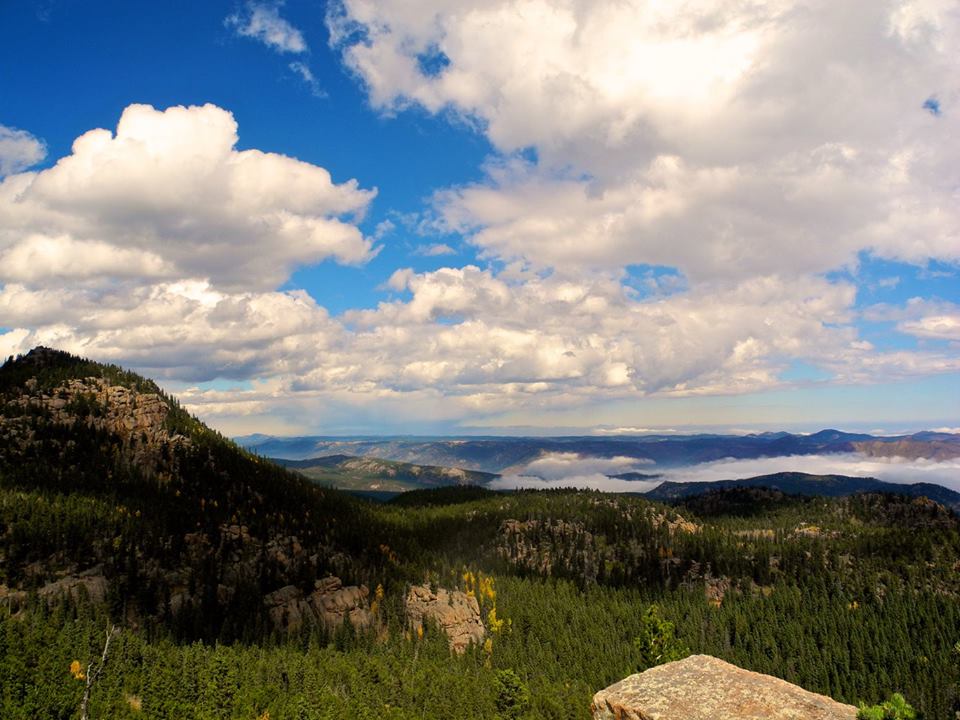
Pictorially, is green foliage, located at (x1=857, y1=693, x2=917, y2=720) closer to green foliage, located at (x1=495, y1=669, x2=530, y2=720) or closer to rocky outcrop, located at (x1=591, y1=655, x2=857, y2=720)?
rocky outcrop, located at (x1=591, y1=655, x2=857, y2=720)

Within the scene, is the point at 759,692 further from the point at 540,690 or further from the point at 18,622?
the point at 18,622

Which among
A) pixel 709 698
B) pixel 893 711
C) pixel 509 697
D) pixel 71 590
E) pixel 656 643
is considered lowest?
pixel 509 697

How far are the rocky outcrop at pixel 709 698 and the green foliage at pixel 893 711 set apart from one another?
24.8ft

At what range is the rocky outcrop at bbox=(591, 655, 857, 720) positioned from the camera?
5775cm

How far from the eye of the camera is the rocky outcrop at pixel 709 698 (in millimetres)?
57750

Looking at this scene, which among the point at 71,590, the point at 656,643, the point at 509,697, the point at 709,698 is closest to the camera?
the point at 709,698

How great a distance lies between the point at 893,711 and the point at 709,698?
18901 millimetres

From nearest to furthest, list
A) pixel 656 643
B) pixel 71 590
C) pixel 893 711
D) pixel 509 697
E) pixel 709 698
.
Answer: pixel 893 711 → pixel 709 698 → pixel 509 697 → pixel 656 643 → pixel 71 590

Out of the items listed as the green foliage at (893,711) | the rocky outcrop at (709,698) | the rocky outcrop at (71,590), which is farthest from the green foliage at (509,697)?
the rocky outcrop at (71,590)

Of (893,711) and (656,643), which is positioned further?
(656,643)

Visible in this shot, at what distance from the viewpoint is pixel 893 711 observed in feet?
155

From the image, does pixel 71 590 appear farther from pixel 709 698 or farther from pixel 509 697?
pixel 709 698

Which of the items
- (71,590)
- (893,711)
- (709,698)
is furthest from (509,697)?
(71,590)

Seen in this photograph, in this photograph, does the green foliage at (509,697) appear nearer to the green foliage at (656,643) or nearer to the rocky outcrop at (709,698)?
the green foliage at (656,643)
